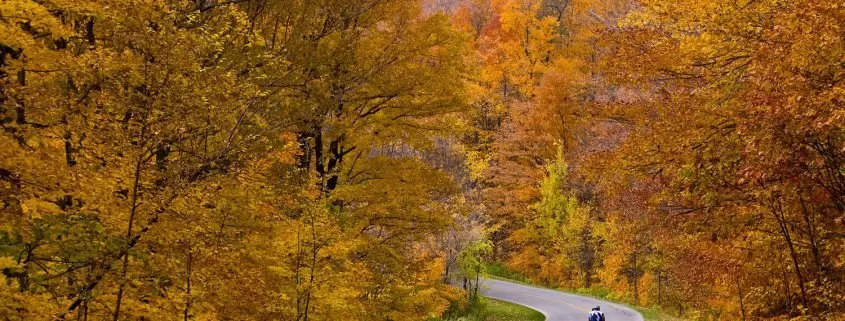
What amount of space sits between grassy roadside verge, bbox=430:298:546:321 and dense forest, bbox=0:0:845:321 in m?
9.21

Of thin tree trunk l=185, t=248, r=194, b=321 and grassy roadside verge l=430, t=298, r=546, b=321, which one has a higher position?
thin tree trunk l=185, t=248, r=194, b=321

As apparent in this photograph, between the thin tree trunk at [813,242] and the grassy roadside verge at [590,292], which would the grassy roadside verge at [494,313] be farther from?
the thin tree trunk at [813,242]

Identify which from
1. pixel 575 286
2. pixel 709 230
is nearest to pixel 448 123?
pixel 709 230

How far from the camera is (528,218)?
120 feet

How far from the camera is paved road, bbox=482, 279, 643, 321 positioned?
82.7 ft

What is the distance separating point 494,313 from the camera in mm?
25641

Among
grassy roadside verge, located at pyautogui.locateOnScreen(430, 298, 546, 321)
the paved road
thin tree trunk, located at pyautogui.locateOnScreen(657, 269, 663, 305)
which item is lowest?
Result: grassy roadside verge, located at pyautogui.locateOnScreen(430, 298, 546, 321)

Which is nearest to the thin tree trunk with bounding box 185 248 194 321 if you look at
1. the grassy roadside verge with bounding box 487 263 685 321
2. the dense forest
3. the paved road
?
the dense forest

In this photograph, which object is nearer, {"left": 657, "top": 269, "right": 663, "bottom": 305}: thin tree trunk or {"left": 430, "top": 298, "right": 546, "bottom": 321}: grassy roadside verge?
{"left": 430, "top": 298, "right": 546, "bottom": 321}: grassy roadside verge

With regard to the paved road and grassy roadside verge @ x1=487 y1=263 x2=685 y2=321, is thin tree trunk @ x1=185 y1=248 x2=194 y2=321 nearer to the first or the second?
the paved road

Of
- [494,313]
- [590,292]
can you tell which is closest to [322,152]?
[494,313]

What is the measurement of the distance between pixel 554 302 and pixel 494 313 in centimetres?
404

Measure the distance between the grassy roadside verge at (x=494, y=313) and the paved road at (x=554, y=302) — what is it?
0.59 meters

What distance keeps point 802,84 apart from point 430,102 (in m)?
7.48
